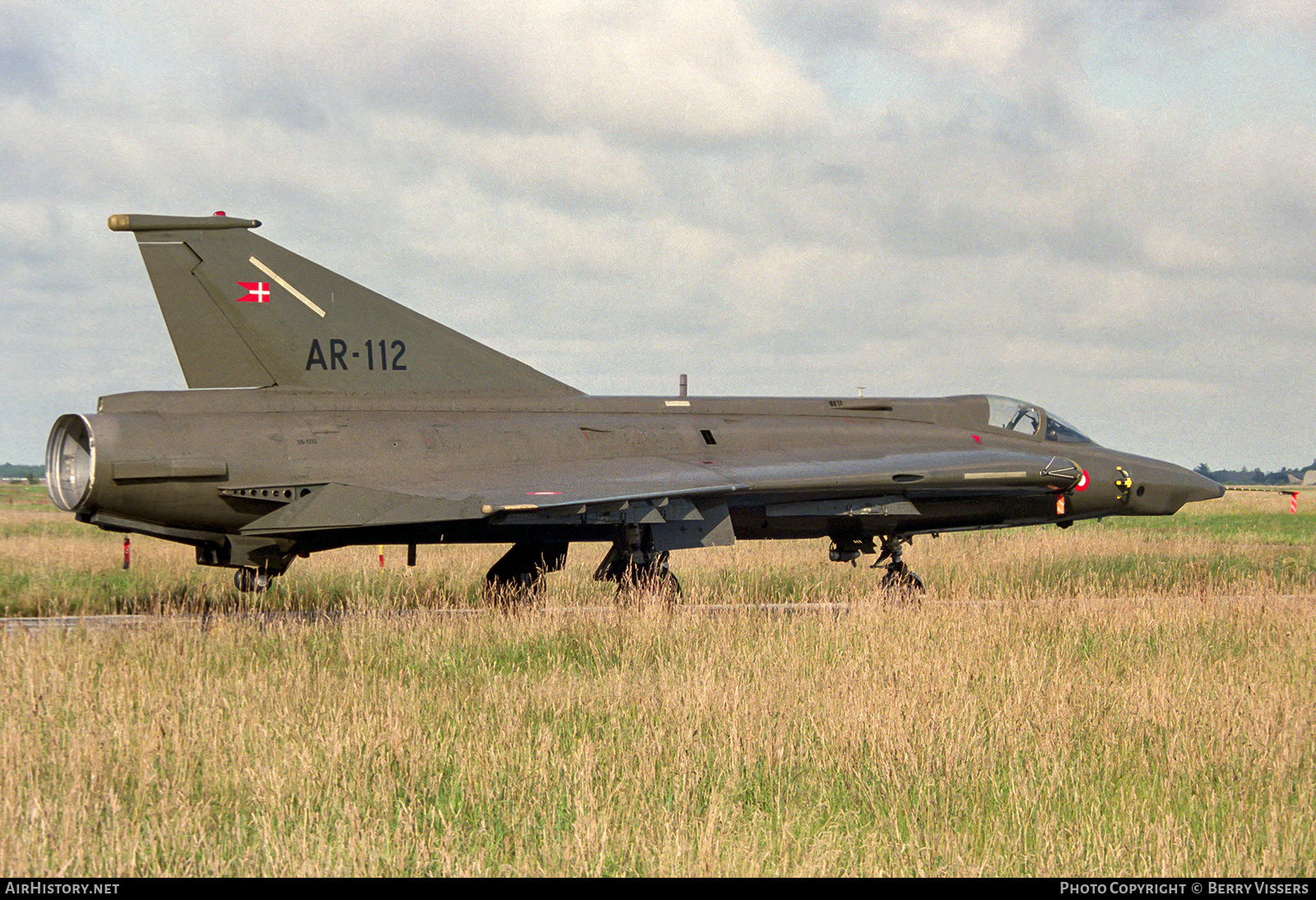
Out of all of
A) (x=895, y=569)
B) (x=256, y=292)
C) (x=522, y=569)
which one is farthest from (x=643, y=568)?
(x=256, y=292)

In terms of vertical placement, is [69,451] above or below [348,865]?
above

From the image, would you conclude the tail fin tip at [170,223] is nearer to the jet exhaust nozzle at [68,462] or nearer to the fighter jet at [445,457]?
the fighter jet at [445,457]

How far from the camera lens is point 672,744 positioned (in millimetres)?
7160

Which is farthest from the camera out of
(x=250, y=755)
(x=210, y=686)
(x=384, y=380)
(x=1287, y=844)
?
(x=384, y=380)

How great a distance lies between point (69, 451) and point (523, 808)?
7900 mm

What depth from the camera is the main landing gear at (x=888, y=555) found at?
592 inches

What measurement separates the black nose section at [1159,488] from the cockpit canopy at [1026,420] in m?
0.90

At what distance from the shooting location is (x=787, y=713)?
26.2ft

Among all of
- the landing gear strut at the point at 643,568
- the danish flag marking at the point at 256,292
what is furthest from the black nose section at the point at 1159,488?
the danish flag marking at the point at 256,292

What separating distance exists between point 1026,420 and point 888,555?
316 cm

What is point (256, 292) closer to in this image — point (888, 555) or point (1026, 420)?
point (888, 555)

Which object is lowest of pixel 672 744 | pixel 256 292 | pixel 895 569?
pixel 672 744
